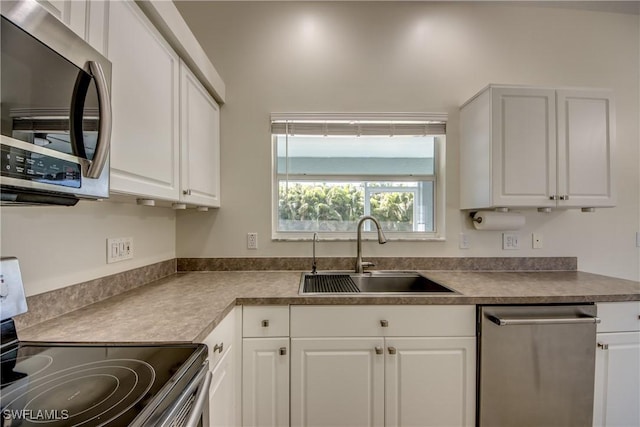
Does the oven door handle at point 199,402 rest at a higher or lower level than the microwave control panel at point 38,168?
lower

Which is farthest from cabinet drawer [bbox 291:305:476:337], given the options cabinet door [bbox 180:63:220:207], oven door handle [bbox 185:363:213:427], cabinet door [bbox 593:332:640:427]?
cabinet door [bbox 180:63:220:207]

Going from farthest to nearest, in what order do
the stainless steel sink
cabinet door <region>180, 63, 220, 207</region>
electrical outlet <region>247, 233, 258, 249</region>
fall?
electrical outlet <region>247, 233, 258, 249</region>, the stainless steel sink, cabinet door <region>180, 63, 220, 207</region>

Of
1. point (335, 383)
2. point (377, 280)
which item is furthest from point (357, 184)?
point (335, 383)

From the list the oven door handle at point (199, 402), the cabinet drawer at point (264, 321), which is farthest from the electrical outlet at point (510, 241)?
the oven door handle at point (199, 402)

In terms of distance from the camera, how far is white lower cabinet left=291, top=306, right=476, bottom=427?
135cm

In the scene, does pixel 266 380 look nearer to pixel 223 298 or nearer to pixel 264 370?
pixel 264 370

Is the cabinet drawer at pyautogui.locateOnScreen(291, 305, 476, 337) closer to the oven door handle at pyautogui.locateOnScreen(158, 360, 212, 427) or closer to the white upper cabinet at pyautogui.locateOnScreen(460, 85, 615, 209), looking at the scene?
the oven door handle at pyautogui.locateOnScreen(158, 360, 212, 427)

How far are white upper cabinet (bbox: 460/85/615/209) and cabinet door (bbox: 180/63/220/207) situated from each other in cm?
175

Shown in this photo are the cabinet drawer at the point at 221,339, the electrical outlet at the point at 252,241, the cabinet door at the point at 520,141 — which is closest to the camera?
the cabinet drawer at the point at 221,339

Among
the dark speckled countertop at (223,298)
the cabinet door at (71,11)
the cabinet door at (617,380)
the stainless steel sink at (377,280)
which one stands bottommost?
→ the cabinet door at (617,380)

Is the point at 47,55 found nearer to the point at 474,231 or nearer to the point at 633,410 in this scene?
the point at 474,231

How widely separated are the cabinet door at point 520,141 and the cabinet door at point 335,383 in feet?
4.02

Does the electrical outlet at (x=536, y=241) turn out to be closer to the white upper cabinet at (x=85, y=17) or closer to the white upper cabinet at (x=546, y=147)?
the white upper cabinet at (x=546, y=147)

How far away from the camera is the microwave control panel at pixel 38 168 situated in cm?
55
